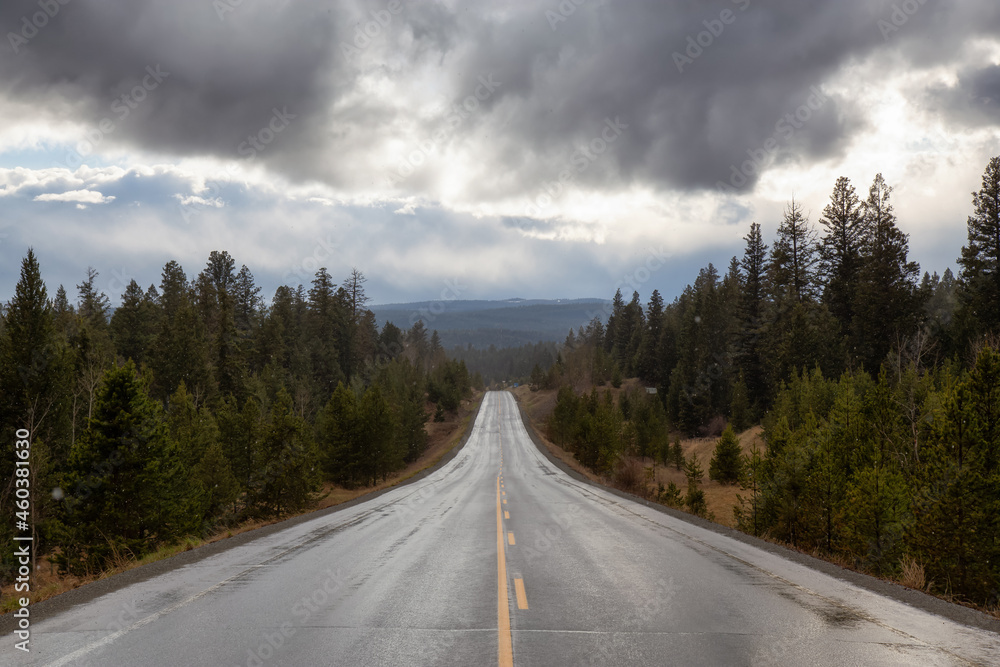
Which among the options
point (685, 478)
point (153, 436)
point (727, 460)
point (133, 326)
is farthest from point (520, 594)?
point (133, 326)

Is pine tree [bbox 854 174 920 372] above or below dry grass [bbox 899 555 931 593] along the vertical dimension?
above

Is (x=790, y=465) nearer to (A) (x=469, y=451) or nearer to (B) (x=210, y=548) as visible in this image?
(B) (x=210, y=548)

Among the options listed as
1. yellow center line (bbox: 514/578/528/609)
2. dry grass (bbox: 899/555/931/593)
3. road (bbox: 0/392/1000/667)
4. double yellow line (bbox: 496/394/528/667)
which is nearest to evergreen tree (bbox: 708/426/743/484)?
road (bbox: 0/392/1000/667)

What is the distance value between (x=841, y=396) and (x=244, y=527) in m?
27.2

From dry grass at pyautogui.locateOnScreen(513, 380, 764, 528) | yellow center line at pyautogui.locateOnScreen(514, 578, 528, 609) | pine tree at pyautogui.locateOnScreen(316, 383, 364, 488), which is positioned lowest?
dry grass at pyautogui.locateOnScreen(513, 380, 764, 528)

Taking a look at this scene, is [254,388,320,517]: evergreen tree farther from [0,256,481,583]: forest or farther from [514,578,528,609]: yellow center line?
[514,578,528,609]: yellow center line

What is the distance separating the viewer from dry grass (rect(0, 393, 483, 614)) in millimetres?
10045

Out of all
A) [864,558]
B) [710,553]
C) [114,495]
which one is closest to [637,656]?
[710,553]

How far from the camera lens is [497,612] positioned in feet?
23.1

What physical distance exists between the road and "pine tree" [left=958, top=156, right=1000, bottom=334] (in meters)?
49.3

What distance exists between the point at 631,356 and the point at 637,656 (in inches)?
4435

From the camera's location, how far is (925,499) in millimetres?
12008

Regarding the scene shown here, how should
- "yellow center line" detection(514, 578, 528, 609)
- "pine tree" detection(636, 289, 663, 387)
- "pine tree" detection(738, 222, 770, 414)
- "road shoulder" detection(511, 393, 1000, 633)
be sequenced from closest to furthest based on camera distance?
"road shoulder" detection(511, 393, 1000, 633) < "yellow center line" detection(514, 578, 528, 609) < "pine tree" detection(738, 222, 770, 414) < "pine tree" detection(636, 289, 663, 387)

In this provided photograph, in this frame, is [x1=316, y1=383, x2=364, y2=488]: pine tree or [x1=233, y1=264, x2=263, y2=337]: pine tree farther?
[x1=233, y1=264, x2=263, y2=337]: pine tree
